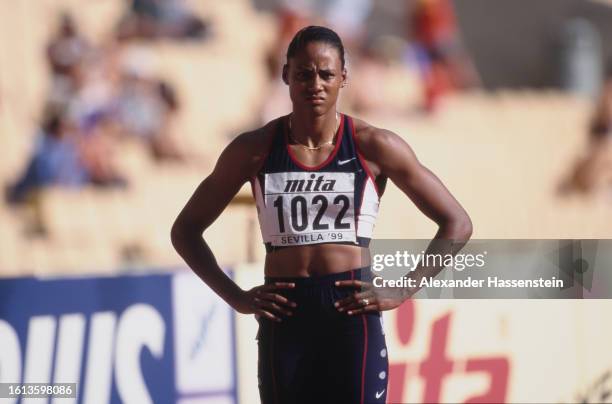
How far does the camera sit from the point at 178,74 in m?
11.2

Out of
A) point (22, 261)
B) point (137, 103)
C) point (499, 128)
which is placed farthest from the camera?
point (499, 128)

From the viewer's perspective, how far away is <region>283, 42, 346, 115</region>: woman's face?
4191 millimetres

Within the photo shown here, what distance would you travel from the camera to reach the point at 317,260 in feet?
14.0

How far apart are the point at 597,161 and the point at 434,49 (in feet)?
6.93

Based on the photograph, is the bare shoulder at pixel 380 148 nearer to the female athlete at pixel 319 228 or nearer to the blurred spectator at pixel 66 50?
the female athlete at pixel 319 228

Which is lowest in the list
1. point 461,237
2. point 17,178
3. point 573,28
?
point 461,237

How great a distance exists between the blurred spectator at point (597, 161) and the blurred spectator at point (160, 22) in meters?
4.26

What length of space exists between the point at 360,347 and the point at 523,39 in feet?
38.0

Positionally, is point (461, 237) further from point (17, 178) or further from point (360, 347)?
point (17, 178)

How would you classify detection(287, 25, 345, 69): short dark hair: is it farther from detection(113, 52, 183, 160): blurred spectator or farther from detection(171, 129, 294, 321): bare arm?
detection(113, 52, 183, 160): blurred spectator

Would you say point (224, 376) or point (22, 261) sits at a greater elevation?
point (22, 261)

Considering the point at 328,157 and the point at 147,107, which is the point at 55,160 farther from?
the point at 328,157

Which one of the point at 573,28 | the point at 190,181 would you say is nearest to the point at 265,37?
the point at 190,181

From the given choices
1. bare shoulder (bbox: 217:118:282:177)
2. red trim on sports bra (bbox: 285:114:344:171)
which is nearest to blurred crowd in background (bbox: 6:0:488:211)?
bare shoulder (bbox: 217:118:282:177)
